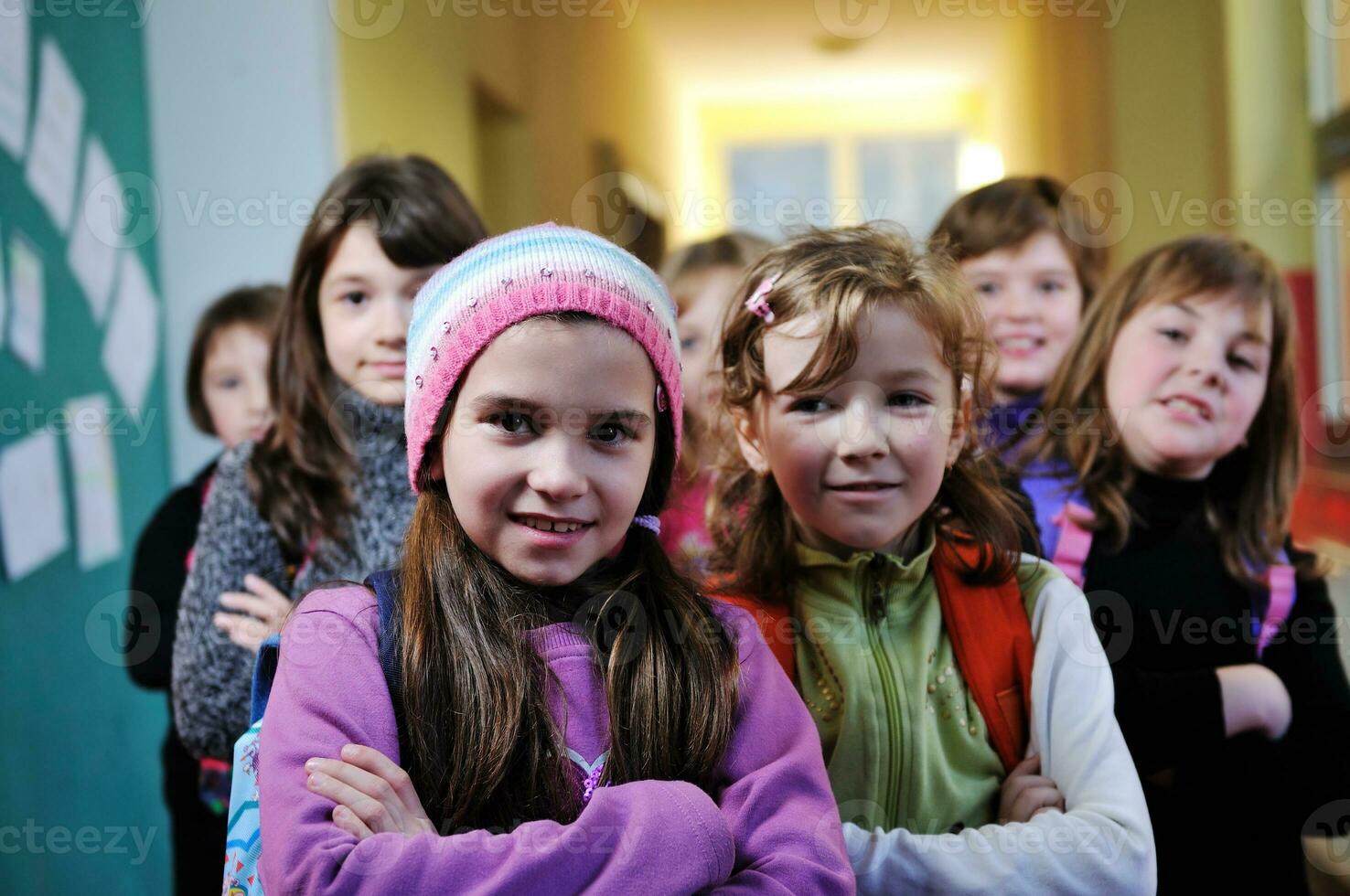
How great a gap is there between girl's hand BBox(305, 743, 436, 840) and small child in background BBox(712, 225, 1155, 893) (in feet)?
1.51

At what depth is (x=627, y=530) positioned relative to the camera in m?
1.19

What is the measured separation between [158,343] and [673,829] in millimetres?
2346

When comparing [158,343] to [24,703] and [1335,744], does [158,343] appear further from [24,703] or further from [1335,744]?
[1335,744]

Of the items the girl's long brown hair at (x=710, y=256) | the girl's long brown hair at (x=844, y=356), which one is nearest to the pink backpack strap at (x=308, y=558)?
the girl's long brown hair at (x=844, y=356)

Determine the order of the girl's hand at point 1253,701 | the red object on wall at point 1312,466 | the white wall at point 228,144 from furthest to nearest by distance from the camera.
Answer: the red object on wall at point 1312,466 → the white wall at point 228,144 → the girl's hand at point 1253,701

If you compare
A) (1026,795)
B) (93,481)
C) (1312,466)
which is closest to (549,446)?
(1026,795)

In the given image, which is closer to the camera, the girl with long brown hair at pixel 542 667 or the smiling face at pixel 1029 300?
the girl with long brown hair at pixel 542 667

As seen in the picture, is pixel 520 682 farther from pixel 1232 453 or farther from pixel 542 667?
pixel 1232 453

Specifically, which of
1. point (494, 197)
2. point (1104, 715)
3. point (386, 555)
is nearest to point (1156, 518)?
point (1104, 715)

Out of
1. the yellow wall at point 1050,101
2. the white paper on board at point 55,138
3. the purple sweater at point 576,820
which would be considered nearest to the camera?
the purple sweater at point 576,820

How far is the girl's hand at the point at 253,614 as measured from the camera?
4.80 feet

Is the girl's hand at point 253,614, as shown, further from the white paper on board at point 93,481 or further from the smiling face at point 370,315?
the white paper on board at point 93,481

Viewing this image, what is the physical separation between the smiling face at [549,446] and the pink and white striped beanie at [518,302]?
0.02m

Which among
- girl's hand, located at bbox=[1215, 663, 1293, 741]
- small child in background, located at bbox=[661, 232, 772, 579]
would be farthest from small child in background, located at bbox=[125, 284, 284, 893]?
girl's hand, located at bbox=[1215, 663, 1293, 741]
